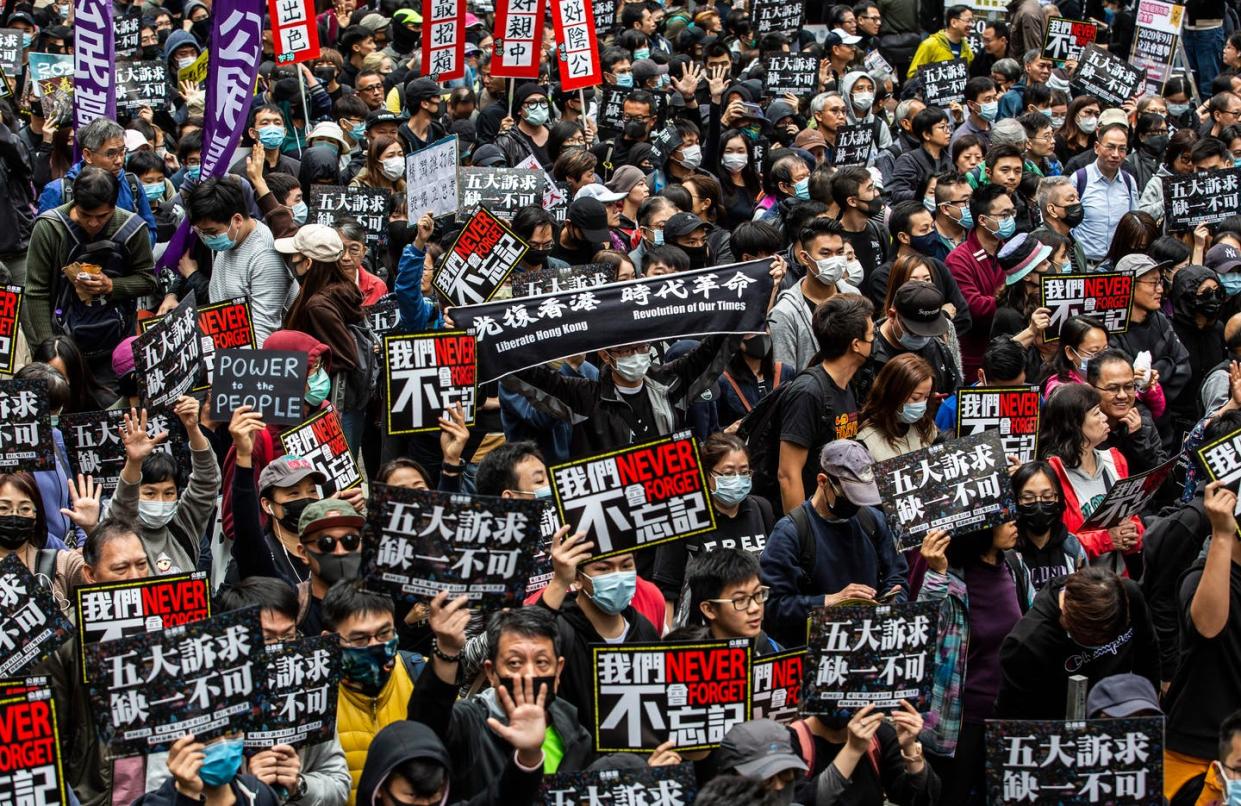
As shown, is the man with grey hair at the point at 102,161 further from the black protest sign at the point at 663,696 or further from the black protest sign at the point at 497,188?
the black protest sign at the point at 663,696

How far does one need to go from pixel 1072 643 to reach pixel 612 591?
1789mm

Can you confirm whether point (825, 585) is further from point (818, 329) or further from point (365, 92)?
point (365, 92)

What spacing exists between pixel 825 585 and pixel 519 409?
2.11 metres

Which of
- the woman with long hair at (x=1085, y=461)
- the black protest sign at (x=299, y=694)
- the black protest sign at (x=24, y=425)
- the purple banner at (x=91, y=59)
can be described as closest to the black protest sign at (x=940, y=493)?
the woman with long hair at (x=1085, y=461)

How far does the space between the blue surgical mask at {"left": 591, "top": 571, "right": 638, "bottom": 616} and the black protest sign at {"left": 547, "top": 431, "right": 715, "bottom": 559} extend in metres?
0.09

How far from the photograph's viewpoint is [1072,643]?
23.0 ft

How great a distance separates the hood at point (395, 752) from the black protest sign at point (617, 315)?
318cm

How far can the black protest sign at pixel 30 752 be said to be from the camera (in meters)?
5.58

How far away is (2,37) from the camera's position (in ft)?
58.7

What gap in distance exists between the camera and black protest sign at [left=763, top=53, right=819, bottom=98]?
1809 cm

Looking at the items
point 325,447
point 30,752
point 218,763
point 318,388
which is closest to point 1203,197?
point 318,388

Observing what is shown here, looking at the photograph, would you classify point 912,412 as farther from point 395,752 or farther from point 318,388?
point 395,752

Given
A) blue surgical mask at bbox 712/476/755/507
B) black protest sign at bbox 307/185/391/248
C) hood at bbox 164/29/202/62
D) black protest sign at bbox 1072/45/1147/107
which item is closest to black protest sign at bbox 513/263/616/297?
blue surgical mask at bbox 712/476/755/507

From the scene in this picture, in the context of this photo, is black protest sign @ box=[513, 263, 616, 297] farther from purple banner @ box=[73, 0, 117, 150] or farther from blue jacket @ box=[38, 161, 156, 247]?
purple banner @ box=[73, 0, 117, 150]
